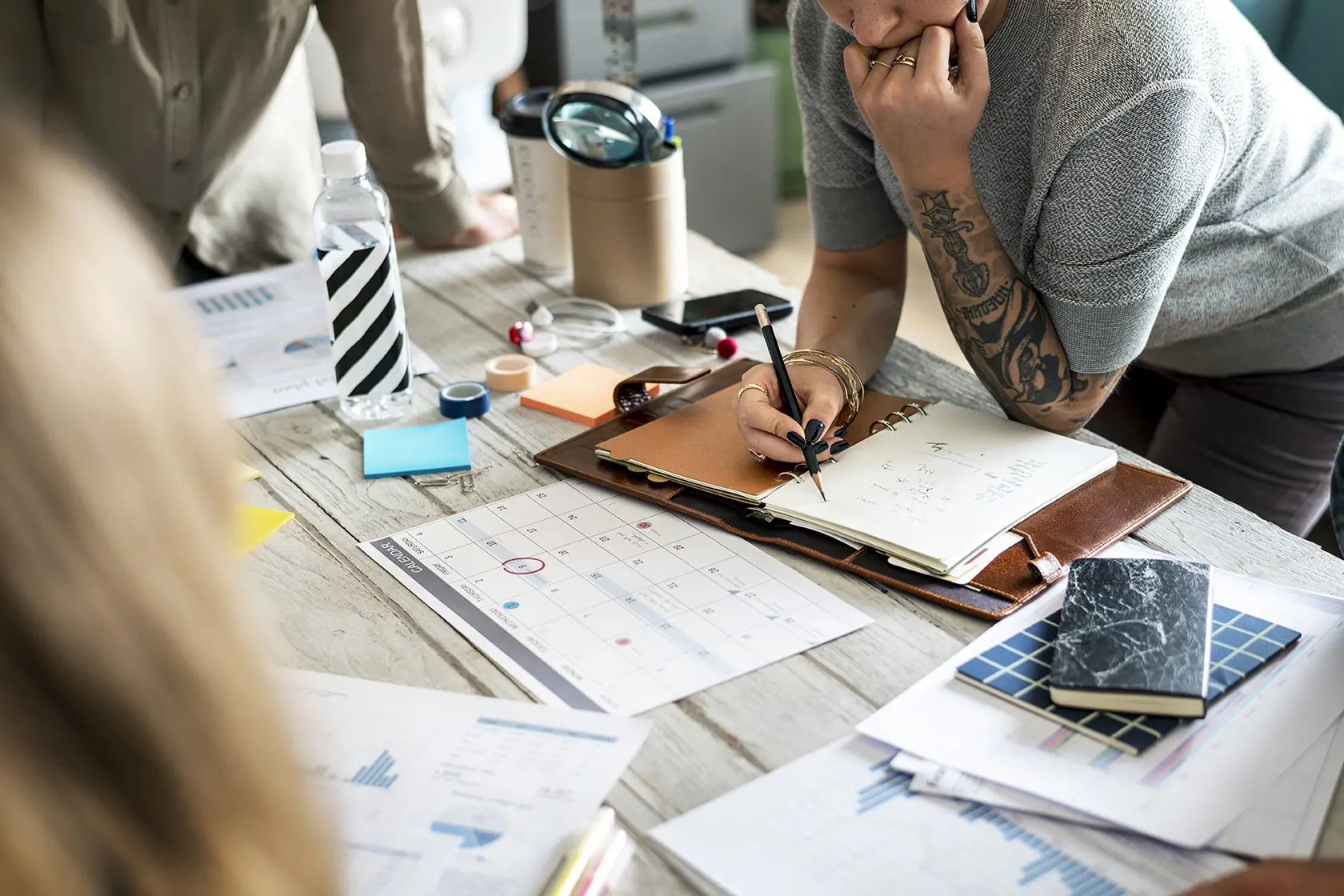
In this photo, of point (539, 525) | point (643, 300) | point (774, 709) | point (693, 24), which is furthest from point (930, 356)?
point (693, 24)

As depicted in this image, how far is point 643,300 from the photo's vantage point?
58.2 inches

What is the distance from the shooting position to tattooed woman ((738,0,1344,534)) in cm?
106

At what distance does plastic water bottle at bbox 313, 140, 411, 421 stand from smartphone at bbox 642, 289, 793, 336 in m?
0.30

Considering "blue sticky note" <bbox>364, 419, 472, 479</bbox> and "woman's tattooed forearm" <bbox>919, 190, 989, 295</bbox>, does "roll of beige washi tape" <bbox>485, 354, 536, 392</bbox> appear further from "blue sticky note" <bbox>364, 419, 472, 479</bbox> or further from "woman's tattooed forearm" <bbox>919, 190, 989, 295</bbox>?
"woman's tattooed forearm" <bbox>919, 190, 989, 295</bbox>

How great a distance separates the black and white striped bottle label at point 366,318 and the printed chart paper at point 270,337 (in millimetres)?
30

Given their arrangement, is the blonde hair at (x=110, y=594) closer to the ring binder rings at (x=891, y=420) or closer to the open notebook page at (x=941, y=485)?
the open notebook page at (x=941, y=485)

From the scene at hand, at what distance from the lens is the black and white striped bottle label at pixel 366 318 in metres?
1.19

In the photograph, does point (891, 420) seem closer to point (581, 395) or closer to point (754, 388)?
point (754, 388)

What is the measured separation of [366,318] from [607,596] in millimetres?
449

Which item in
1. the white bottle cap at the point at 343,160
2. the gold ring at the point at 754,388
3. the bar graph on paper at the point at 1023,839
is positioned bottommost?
the bar graph on paper at the point at 1023,839

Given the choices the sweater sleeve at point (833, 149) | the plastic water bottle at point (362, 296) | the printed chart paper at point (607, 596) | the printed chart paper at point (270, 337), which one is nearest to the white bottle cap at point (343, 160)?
the plastic water bottle at point (362, 296)

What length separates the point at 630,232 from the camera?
4.75 ft

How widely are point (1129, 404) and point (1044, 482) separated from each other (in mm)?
656

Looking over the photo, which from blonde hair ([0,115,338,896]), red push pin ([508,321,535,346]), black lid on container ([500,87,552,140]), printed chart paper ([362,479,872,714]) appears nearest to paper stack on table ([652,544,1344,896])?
printed chart paper ([362,479,872,714])
